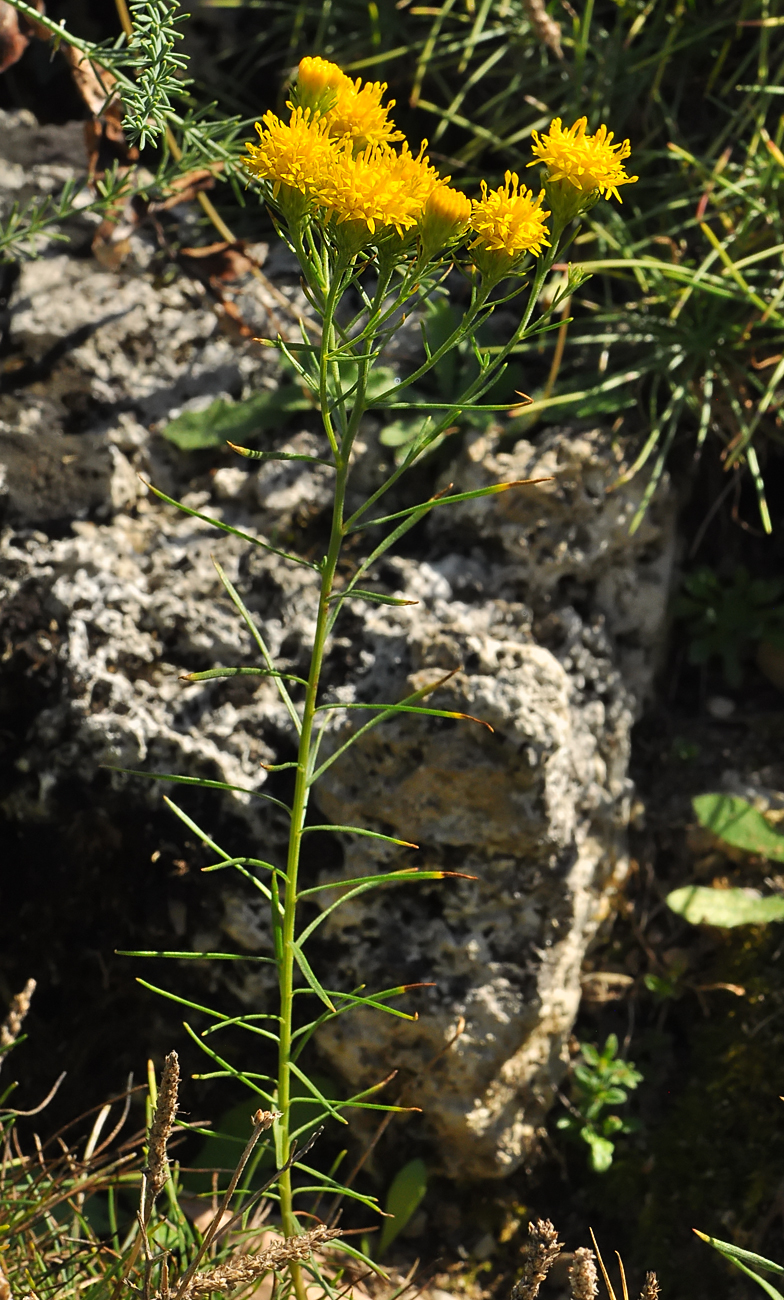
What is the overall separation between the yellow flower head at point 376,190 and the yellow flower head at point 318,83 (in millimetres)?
131

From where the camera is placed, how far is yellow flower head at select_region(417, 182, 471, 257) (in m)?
0.99

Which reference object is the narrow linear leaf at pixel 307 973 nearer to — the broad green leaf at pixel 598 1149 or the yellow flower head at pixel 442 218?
the yellow flower head at pixel 442 218

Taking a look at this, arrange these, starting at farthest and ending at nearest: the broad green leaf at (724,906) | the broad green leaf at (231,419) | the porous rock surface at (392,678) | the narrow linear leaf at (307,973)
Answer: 1. the broad green leaf at (231,419)
2. the broad green leaf at (724,906)
3. the porous rock surface at (392,678)
4. the narrow linear leaf at (307,973)

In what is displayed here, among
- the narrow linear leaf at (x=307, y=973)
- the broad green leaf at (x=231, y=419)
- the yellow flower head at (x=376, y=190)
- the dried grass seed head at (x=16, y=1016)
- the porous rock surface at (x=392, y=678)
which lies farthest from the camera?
the broad green leaf at (x=231, y=419)

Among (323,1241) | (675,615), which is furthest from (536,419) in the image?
(323,1241)

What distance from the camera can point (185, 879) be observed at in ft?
6.16

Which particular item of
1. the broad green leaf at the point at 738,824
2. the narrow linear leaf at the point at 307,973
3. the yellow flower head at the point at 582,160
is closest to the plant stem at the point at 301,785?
the narrow linear leaf at the point at 307,973

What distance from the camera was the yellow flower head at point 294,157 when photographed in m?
0.99

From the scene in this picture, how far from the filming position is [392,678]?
1892mm

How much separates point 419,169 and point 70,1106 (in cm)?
179

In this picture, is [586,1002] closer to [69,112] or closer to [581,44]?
[581,44]

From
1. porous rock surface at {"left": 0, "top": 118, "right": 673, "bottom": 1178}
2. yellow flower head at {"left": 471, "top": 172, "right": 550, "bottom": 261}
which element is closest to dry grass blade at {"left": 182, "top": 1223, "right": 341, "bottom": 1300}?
porous rock surface at {"left": 0, "top": 118, "right": 673, "bottom": 1178}

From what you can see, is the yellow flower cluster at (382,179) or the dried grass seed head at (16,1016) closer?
the yellow flower cluster at (382,179)

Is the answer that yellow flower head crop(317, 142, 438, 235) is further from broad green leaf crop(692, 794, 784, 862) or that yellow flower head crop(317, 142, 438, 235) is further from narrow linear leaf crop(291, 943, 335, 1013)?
broad green leaf crop(692, 794, 784, 862)
